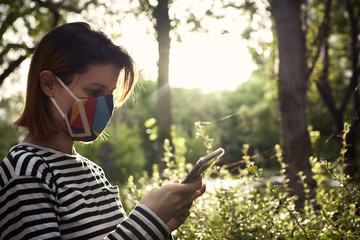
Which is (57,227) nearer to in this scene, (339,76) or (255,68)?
(255,68)

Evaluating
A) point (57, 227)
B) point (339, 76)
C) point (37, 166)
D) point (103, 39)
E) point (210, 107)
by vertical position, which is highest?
point (103, 39)

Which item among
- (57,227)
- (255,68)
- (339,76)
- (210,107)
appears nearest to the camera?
(57,227)

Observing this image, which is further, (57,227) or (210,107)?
(210,107)

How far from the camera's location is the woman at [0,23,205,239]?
1229mm

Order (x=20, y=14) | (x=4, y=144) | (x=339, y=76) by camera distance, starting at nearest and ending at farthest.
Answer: (x=20, y=14), (x=339, y=76), (x=4, y=144)

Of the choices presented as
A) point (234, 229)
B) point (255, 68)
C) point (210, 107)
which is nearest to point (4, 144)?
point (255, 68)

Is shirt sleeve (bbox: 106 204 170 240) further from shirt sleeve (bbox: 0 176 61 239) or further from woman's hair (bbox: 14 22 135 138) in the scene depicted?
woman's hair (bbox: 14 22 135 138)

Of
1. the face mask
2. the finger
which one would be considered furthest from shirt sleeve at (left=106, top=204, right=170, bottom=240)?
the face mask

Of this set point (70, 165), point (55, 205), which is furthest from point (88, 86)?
point (55, 205)

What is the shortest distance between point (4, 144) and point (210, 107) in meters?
28.8

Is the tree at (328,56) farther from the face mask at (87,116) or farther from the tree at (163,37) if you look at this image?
the face mask at (87,116)

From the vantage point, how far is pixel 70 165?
5.06 feet

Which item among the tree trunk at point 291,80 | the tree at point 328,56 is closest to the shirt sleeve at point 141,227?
the tree trunk at point 291,80

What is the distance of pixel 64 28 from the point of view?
1.65 metres
